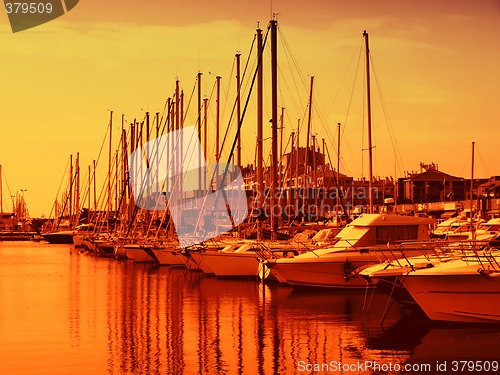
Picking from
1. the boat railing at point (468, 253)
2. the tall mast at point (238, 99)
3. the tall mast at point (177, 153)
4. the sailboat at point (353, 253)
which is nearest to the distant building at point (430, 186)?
the tall mast at point (177, 153)

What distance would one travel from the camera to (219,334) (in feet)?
82.2

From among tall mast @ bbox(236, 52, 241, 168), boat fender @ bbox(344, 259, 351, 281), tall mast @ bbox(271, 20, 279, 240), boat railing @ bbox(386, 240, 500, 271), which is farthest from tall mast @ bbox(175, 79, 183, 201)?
boat railing @ bbox(386, 240, 500, 271)

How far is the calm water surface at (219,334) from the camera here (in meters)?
20.3

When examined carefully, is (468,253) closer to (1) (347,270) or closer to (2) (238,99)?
(1) (347,270)

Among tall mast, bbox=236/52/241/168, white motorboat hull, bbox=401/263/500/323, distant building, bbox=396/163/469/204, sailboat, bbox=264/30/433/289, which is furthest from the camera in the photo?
distant building, bbox=396/163/469/204

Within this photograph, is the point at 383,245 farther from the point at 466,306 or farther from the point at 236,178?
the point at 236,178

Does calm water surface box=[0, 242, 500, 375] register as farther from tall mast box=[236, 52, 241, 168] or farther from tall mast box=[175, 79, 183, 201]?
tall mast box=[175, 79, 183, 201]

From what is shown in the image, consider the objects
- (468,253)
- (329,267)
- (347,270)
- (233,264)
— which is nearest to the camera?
(468,253)

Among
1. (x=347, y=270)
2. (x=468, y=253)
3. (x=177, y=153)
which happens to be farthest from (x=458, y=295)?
(x=177, y=153)

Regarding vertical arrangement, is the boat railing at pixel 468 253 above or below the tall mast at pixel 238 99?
below

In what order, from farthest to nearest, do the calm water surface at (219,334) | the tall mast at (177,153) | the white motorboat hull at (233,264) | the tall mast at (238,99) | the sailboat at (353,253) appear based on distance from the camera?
the tall mast at (177,153) < the tall mast at (238,99) < the white motorboat hull at (233,264) < the sailboat at (353,253) < the calm water surface at (219,334)

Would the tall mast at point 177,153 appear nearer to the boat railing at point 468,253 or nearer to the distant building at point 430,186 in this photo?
the boat railing at point 468,253

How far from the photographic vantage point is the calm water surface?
66.7 ft

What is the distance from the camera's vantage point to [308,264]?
1380 inches
